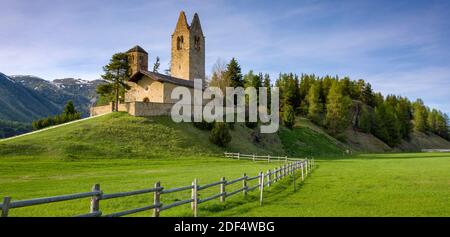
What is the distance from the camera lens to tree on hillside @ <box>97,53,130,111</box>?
223 feet

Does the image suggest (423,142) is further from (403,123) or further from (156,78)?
(156,78)

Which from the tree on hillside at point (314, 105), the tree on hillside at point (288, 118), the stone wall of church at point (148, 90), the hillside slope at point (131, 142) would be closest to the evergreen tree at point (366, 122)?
the tree on hillside at point (314, 105)

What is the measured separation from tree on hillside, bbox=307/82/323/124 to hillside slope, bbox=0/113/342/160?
2993 centimetres

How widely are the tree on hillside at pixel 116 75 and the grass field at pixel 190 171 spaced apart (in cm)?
571

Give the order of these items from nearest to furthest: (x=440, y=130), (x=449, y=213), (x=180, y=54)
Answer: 1. (x=449, y=213)
2. (x=180, y=54)
3. (x=440, y=130)

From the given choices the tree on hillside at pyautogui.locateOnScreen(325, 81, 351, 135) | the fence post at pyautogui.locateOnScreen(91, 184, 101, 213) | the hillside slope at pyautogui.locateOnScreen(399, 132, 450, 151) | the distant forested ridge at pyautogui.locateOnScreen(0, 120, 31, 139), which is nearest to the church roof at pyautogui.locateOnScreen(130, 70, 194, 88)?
the tree on hillside at pyautogui.locateOnScreen(325, 81, 351, 135)

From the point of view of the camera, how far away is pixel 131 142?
184 ft

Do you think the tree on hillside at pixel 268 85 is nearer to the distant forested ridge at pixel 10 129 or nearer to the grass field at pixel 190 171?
the grass field at pixel 190 171

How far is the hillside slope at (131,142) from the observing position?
4800 cm

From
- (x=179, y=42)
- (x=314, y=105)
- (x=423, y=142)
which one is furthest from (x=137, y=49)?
(x=423, y=142)
